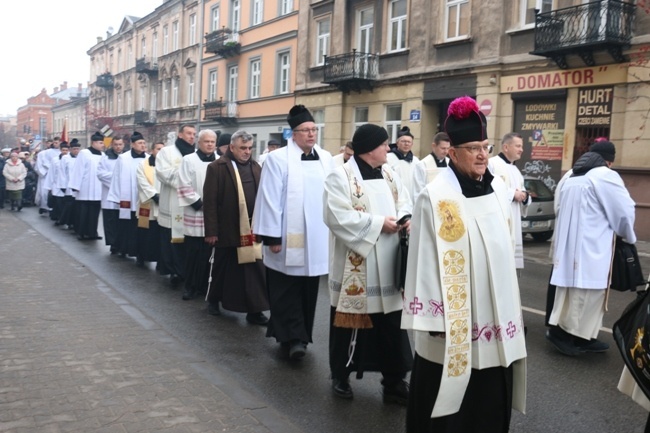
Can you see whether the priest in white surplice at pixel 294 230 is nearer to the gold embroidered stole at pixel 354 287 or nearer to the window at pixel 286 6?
the gold embroidered stole at pixel 354 287

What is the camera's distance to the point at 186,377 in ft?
17.6

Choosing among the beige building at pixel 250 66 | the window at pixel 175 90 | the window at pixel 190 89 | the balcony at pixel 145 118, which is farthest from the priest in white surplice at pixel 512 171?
the balcony at pixel 145 118

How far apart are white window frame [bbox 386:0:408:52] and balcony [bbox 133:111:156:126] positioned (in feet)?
97.3

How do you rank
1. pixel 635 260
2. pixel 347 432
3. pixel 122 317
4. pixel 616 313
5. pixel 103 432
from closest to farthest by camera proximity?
pixel 103 432
pixel 347 432
pixel 635 260
pixel 122 317
pixel 616 313

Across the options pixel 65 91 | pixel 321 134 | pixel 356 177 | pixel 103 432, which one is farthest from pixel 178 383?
pixel 65 91

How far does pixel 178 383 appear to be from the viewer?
17.1 ft

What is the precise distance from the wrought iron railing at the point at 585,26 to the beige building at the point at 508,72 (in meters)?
0.03

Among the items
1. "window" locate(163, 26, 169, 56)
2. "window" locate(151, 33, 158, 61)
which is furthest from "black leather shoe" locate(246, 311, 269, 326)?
"window" locate(151, 33, 158, 61)

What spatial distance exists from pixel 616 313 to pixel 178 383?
18.5ft

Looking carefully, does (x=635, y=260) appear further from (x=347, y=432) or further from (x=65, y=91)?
(x=65, y=91)

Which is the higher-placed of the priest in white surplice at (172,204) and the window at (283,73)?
the window at (283,73)

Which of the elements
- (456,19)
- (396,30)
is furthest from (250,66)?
(456,19)

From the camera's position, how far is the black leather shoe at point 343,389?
517 centimetres

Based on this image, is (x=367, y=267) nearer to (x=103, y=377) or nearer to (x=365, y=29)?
(x=103, y=377)
